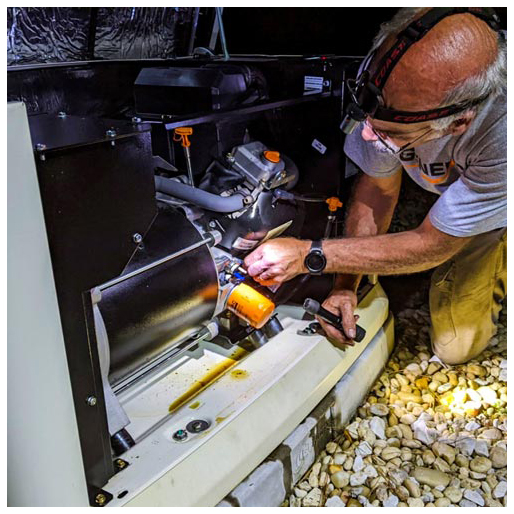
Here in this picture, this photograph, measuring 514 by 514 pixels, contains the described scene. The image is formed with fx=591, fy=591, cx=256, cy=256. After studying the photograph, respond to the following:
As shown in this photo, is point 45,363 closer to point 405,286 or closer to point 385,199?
point 385,199

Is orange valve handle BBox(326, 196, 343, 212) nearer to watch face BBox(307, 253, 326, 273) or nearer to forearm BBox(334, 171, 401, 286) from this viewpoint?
forearm BBox(334, 171, 401, 286)

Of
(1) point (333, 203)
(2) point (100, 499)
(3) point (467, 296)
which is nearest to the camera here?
(2) point (100, 499)

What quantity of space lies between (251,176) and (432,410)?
2.68 feet

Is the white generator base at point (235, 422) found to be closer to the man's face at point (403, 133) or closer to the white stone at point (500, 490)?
the white stone at point (500, 490)

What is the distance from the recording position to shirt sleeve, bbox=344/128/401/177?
159 centimetres

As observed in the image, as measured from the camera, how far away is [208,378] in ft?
4.74

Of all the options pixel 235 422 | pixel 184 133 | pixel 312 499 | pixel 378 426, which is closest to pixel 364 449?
pixel 378 426

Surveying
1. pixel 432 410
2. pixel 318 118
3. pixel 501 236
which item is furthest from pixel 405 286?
pixel 318 118

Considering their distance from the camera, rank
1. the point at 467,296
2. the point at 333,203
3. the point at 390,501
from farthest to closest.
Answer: the point at 467,296 → the point at 333,203 → the point at 390,501

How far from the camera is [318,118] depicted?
5.18ft

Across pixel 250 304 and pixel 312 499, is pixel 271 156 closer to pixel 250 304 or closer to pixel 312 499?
pixel 250 304

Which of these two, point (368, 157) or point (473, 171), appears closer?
point (473, 171)

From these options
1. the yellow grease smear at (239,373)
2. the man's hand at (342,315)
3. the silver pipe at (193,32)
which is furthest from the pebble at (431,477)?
the silver pipe at (193,32)

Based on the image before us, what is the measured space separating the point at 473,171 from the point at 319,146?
454 mm
